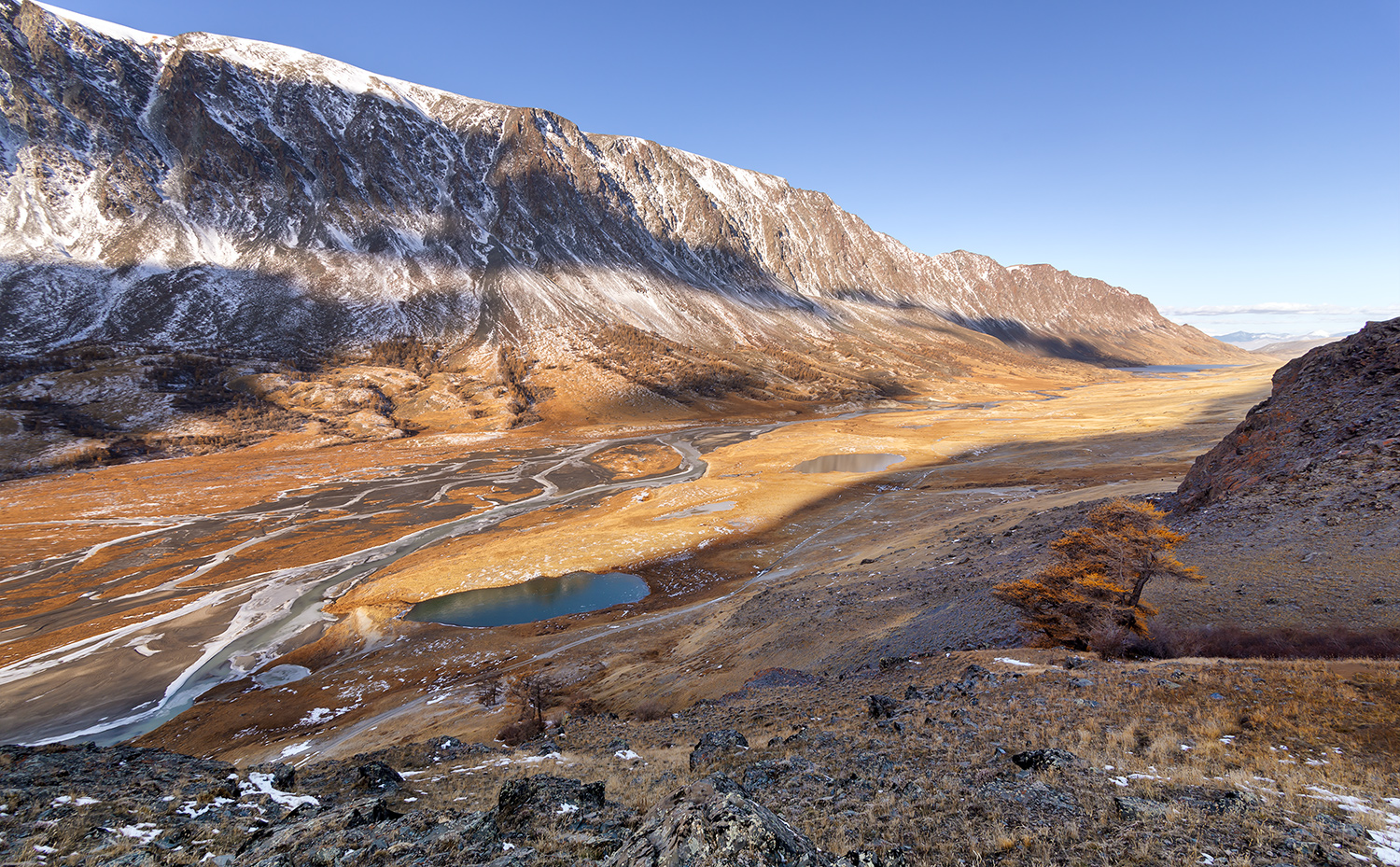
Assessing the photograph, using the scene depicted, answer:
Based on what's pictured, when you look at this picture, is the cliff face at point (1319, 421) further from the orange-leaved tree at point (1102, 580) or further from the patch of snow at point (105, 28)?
the patch of snow at point (105, 28)

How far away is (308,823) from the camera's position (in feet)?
25.8

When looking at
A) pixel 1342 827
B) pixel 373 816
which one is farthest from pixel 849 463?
pixel 373 816

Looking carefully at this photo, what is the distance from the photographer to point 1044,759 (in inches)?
352

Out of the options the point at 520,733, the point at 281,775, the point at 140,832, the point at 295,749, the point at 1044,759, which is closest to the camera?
the point at 140,832

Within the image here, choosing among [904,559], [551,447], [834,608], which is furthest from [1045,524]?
[551,447]

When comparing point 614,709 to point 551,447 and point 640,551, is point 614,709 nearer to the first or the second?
point 640,551

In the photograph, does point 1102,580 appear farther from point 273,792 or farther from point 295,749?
point 295,749

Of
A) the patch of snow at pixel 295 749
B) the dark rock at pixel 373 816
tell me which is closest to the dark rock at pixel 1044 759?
the dark rock at pixel 373 816

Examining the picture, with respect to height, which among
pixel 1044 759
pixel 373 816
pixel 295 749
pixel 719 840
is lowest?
pixel 295 749

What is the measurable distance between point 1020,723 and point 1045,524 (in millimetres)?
20485

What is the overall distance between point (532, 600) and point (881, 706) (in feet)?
97.3

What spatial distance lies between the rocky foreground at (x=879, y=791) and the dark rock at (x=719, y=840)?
0.02 metres

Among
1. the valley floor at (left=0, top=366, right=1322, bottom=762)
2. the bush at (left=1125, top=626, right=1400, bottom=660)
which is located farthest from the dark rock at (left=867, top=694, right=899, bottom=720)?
the bush at (left=1125, top=626, right=1400, bottom=660)

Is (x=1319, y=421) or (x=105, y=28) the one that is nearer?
(x=1319, y=421)
